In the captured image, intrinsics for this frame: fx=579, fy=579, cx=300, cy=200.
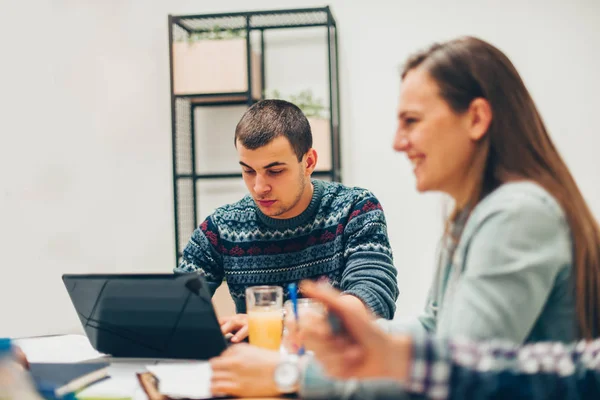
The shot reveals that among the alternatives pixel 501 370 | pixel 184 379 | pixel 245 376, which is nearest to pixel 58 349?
pixel 184 379

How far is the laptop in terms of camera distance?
106cm

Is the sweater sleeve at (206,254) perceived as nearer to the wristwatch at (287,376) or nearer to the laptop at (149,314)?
the laptop at (149,314)

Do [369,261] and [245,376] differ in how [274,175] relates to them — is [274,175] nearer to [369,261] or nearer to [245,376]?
[369,261]

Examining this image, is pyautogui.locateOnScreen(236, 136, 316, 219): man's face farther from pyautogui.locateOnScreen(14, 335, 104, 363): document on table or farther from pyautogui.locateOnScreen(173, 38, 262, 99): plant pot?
pyautogui.locateOnScreen(173, 38, 262, 99): plant pot

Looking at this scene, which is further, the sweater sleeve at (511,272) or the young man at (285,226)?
the young man at (285,226)

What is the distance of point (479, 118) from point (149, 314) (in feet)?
2.31

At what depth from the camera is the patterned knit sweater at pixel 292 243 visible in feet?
5.53

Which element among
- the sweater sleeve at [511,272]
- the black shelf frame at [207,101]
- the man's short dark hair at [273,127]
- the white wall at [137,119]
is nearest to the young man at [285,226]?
the man's short dark hair at [273,127]

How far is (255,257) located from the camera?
175 cm

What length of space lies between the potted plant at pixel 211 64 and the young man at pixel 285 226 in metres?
1.06

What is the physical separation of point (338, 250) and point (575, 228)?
88 cm

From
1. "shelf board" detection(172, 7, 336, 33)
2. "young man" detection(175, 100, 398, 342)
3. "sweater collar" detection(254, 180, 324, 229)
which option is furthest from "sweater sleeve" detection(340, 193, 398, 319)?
"shelf board" detection(172, 7, 336, 33)

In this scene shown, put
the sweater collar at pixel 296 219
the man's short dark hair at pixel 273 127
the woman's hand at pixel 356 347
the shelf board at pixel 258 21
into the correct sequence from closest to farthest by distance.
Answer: the woman's hand at pixel 356 347 < the man's short dark hair at pixel 273 127 < the sweater collar at pixel 296 219 < the shelf board at pixel 258 21

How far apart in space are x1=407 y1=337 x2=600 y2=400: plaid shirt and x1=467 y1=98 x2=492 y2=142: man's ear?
1.11 feet
